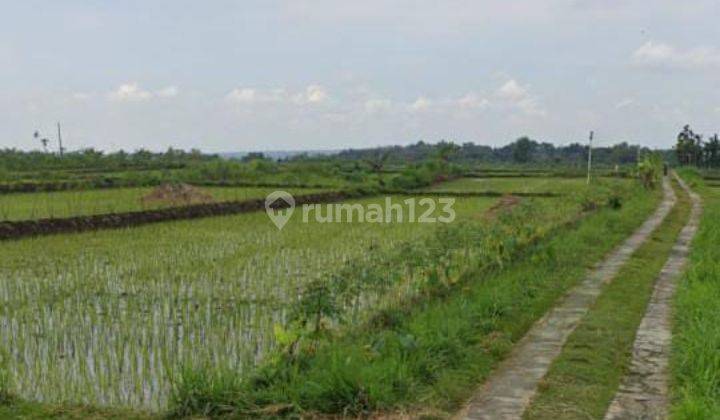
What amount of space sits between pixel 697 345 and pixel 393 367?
239 centimetres

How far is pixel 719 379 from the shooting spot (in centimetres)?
477

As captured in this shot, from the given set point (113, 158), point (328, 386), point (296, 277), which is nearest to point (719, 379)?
point (328, 386)

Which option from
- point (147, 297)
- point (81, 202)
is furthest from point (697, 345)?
point (81, 202)

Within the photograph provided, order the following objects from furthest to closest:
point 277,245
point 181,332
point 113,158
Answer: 1. point 113,158
2. point 277,245
3. point 181,332

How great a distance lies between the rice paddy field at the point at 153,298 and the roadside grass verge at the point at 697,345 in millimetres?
2862

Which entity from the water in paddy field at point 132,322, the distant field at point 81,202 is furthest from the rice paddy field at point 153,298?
the distant field at point 81,202

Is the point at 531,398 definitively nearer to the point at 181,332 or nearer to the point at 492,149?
the point at 181,332

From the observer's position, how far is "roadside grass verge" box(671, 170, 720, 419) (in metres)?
4.34

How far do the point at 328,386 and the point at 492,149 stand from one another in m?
91.1

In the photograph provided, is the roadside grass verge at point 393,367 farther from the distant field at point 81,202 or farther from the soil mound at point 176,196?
the soil mound at point 176,196

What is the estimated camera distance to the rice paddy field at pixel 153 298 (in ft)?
19.0

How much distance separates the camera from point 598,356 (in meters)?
5.68

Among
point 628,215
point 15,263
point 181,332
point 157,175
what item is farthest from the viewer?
point 157,175

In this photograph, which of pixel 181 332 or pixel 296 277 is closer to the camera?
pixel 181 332
